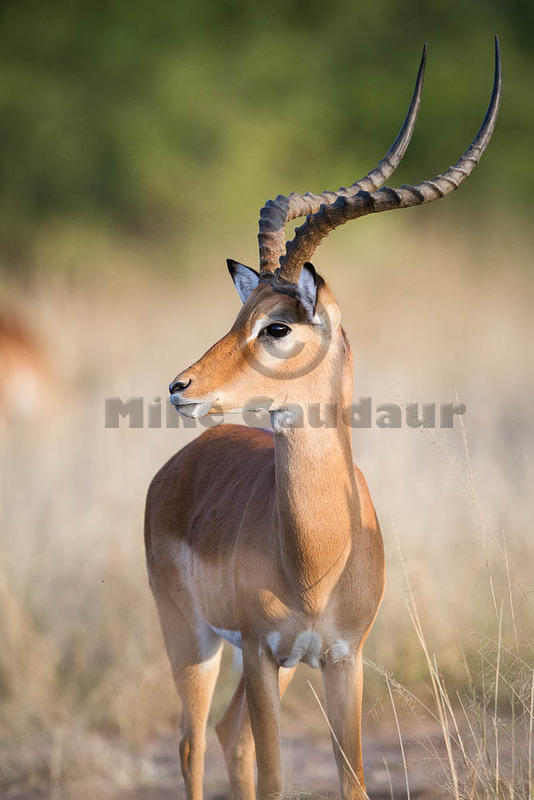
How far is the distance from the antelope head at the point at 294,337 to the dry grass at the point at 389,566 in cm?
32

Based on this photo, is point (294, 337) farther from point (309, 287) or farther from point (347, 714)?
point (347, 714)

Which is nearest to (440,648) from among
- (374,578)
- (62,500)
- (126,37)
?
(374,578)

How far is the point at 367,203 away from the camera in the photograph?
11.2 feet

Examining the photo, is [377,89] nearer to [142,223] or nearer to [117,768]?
[142,223]

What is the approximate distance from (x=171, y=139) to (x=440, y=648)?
14.8m

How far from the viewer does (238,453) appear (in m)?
4.59

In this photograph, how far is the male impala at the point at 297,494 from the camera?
11.6 ft

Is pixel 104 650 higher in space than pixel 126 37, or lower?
lower

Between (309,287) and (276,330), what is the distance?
0.17m

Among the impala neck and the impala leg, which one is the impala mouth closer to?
the impala neck

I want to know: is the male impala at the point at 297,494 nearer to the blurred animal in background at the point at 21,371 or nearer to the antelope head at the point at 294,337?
the antelope head at the point at 294,337

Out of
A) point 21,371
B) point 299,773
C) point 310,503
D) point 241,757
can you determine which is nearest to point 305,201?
point 310,503

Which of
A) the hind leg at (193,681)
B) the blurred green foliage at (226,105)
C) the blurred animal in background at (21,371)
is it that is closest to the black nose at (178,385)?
the hind leg at (193,681)

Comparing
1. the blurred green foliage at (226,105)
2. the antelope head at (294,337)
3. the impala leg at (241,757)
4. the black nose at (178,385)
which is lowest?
the impala leg at (241,757)
